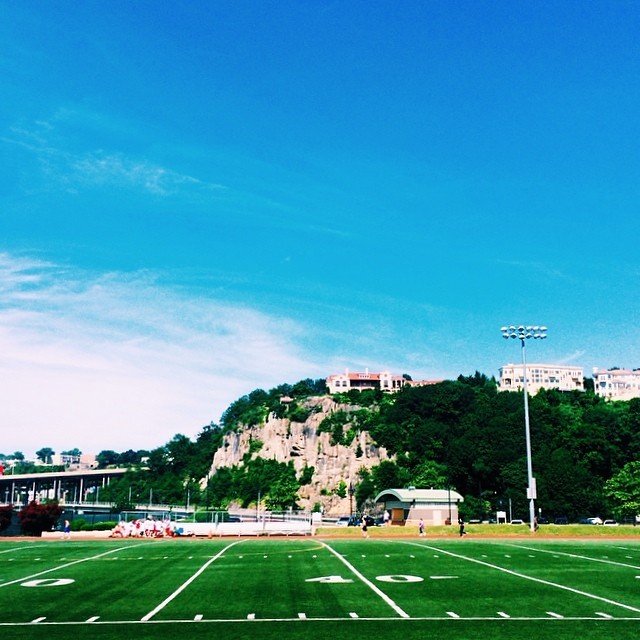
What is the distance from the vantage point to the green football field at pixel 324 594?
63.2ft

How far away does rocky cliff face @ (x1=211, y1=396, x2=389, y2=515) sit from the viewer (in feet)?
552

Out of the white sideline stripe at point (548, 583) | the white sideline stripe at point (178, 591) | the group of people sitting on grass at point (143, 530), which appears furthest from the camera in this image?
the group of people sitting on grass at point (143, 530)

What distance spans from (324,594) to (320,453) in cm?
15668

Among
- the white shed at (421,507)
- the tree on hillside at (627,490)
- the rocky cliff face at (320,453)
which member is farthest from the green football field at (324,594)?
the rocky cliff face at (320,453)

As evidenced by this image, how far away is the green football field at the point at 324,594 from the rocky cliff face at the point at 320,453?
418 ft

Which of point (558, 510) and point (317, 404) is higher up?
point (317, 404)

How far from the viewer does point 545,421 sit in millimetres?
149875

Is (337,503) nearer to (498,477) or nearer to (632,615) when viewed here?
(498,477)

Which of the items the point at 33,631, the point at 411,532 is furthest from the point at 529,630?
the point at 411,532

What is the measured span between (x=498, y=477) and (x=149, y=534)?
3346 inches

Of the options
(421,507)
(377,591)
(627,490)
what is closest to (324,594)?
(377,591)

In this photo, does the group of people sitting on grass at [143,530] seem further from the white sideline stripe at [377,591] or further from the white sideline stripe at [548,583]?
the white sideline stripe at [548,583]

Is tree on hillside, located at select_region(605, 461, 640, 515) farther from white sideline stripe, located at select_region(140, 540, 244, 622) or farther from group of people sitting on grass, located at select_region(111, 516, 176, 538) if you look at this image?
white sideline stripe, located at select_region(140, 540, 244, 622)

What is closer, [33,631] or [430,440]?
[33,631]
